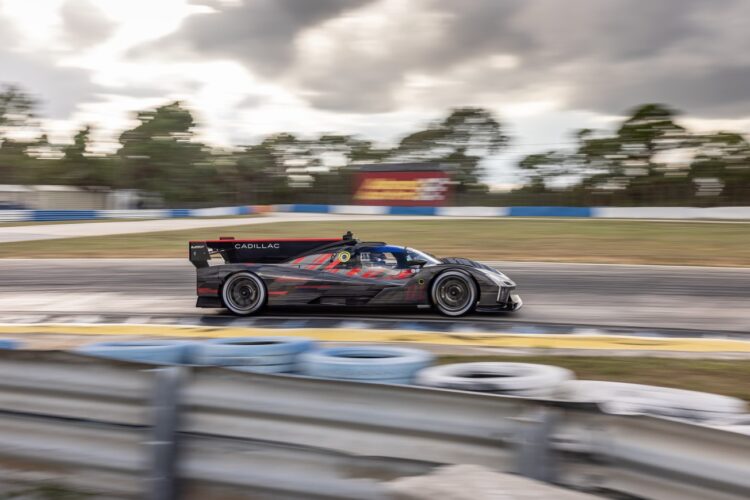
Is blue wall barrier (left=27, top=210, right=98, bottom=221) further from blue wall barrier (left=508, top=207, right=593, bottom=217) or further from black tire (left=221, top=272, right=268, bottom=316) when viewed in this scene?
black tire (left=221, top=272, right=268, bottom=316)

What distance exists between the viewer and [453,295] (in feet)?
29.1

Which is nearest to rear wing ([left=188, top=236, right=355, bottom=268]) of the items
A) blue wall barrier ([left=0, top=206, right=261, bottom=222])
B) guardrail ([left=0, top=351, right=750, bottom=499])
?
guardrail ([left=0, top=351, right=750, bottom=499])

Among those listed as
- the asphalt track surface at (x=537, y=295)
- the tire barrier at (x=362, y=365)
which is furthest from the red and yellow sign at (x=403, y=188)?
the tire barrier at (x=362, y=365)

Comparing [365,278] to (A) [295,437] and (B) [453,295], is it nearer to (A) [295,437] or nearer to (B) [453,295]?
(B) [453,295]

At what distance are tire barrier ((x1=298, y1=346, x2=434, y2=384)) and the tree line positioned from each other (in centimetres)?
4369

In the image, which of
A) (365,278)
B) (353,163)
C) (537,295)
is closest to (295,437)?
(365,278)

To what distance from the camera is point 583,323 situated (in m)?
8.72

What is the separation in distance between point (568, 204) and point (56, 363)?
47.7 m

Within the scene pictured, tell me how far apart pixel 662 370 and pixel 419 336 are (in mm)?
2746

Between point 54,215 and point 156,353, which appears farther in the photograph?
point 54,215

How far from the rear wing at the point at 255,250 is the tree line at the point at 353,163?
130ft

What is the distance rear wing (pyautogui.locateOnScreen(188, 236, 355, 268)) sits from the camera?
9113mm

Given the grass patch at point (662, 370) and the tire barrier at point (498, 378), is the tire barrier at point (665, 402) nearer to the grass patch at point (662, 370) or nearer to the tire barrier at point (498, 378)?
the tire barrier at point (498, 378)

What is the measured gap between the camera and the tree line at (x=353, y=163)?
47.9 metres
